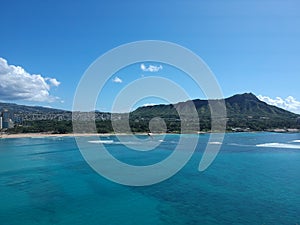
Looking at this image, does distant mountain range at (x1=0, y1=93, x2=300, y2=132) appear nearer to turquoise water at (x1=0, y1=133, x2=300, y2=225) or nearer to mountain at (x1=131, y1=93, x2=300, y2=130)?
mountain at (x1=131, y1=93, x2=300, y2=130)

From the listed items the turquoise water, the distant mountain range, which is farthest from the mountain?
the turquoise water

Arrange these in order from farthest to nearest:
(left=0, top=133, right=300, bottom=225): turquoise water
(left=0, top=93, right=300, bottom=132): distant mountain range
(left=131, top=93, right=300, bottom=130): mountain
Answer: (left=131, top=93, right=300, bottom=130): mountain → (left=0, top=93, right=300, bottom=132): distant mountain range → (left=0, top=133, right=300, bottom=225): turquoise water

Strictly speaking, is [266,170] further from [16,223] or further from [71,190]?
[16,223]

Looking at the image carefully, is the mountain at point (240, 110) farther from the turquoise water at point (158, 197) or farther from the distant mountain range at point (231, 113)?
the turquoise water at point (158, 197)

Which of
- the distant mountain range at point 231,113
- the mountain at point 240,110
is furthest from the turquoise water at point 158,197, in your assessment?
the mountain at point 240,110

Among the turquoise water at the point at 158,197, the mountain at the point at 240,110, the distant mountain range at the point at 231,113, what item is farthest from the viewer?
the mountain at the point at 240,110

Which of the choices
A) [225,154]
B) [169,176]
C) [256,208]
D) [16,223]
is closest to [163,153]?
[225,154]

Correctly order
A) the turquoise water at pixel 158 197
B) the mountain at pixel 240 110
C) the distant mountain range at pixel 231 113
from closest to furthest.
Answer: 1. the turquoise water at pixel 158 197
2. the distant mountain range at pixel 231 113
3. the mountain at pixel 240 110

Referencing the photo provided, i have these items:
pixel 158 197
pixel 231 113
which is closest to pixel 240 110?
pixel 231 113

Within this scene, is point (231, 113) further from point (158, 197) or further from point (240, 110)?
point (158, 197)
